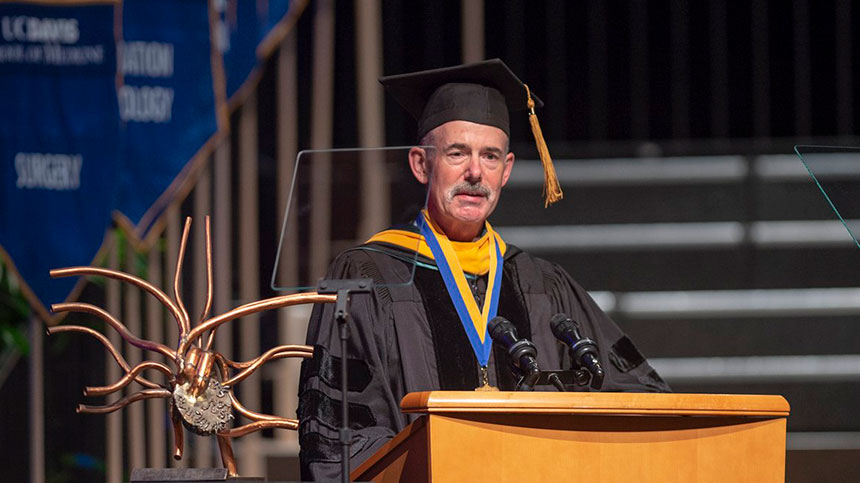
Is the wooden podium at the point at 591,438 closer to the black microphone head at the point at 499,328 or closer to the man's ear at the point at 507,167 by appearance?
the black microphone head at the point at 499,328

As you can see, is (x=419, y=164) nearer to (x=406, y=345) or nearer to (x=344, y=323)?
(x=406, y=345)

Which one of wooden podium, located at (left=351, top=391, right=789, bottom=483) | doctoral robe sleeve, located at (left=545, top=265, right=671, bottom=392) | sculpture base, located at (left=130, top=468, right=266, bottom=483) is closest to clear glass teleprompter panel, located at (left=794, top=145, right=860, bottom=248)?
wooden podium, located at (left=351, top=391, right=789, bottom=483)

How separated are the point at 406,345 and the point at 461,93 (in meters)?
0.66

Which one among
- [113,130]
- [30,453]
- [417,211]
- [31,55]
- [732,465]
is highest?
[31,55]

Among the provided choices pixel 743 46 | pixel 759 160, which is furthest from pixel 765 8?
pixel 759 160

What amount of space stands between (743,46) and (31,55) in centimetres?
295

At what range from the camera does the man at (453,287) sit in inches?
101

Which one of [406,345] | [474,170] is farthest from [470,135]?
[406,345]

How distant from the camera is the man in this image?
258cm

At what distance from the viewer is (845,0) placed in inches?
185

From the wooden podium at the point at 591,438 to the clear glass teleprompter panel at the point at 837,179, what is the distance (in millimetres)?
532

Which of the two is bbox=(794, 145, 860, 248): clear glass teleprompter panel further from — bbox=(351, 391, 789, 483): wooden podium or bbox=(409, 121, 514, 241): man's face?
bbox=(409, 121, 514, 241): man's face

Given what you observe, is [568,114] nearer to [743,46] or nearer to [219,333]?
[743,46]

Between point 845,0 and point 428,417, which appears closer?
point 428,417
